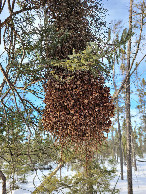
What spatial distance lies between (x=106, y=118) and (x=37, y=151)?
1.85 meters

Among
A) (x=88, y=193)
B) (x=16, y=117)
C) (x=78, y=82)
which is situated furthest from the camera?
(x=88, y=193)

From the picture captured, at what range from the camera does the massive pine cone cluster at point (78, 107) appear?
178 centimetres

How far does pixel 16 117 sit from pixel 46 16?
1.60 meters

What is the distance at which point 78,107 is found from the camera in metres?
1.78

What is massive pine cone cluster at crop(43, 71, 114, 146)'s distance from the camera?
178cm

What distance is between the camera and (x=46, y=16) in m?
2.06

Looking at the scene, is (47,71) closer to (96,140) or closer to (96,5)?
(96,140)

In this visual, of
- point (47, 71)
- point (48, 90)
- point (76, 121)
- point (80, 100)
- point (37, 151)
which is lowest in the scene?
point (37, 151)

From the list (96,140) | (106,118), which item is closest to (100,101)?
(106,118)

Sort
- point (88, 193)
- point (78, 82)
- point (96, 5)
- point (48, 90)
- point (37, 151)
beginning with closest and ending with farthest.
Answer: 1. point (78, 82)
2. point (48, 90)
3. point (96, 5)
4. point (37, 151)
5. point (88, 193)

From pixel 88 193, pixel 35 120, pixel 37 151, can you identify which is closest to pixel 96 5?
pixel 35 120

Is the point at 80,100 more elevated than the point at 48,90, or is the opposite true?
the point at 48,90

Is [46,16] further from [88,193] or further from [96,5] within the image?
[88,193]

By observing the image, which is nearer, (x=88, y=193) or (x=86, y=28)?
(x=86, y=28)
